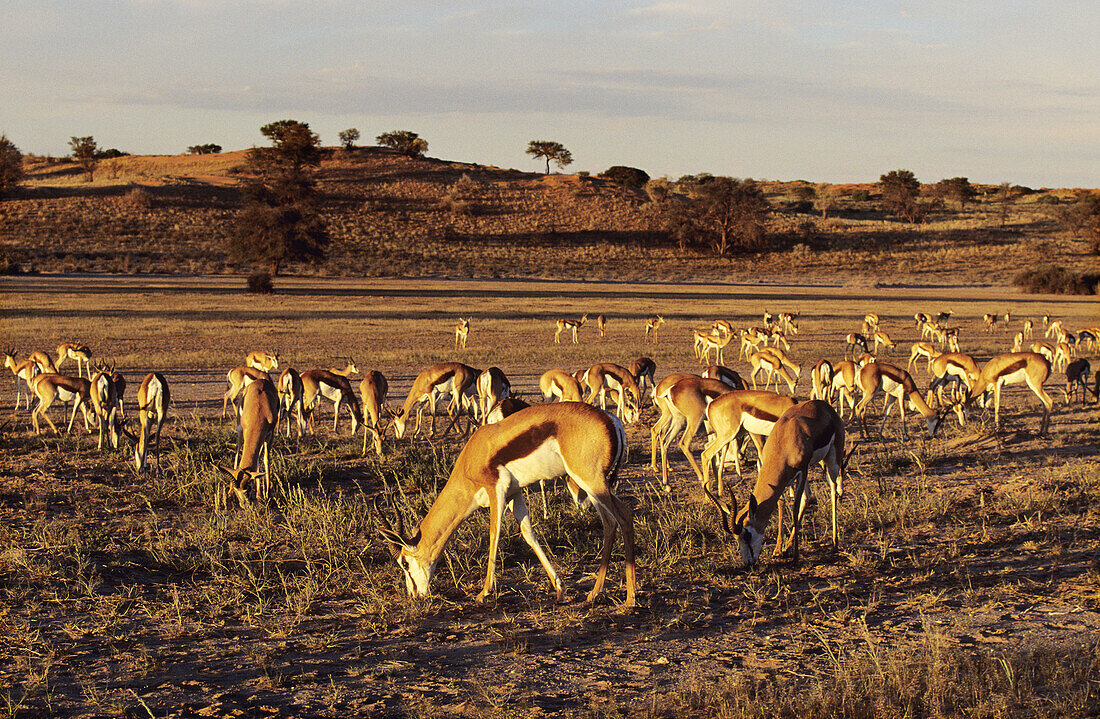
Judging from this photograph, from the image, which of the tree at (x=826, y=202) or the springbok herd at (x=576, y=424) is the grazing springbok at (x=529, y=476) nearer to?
the springbok herd at (x=576, y=424)

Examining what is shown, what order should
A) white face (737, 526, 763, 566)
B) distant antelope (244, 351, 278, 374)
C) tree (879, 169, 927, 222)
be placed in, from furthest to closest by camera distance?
tree (879, 169, 927, 222) → distant antelope (244, 351, 278, 374) → white face (737, 526, 763, 566)

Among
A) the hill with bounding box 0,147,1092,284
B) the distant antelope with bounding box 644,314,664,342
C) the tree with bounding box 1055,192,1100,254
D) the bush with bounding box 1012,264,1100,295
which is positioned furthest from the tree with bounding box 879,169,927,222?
the distant antelope with bounding box 644,314,664,342

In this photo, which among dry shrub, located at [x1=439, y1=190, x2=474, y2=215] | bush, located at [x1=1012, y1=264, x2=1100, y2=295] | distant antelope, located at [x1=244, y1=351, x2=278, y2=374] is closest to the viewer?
distant antelope, located at [x1=244, y1=351, x2=278, y2=374]

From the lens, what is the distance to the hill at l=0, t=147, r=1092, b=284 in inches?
2485

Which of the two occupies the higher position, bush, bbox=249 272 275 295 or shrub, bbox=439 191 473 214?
shrub, bbox=439 191 473 214

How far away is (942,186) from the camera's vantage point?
110 metres

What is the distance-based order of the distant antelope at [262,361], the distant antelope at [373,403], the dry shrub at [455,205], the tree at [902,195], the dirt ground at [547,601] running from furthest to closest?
the tree at [902,195] → the dry shrub at [455,205] → the distant antelope at [262,361] → the distant antelope at [373,403] → the dirt ground at [547,601]

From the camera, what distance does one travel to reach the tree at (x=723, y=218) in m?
76.3

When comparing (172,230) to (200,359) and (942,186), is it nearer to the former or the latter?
(200,359)

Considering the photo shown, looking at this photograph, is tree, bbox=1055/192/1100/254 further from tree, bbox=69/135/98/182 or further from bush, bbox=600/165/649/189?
tree, bbox=69/135/98/182

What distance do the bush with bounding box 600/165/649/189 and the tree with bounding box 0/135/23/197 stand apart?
65275 millimetres

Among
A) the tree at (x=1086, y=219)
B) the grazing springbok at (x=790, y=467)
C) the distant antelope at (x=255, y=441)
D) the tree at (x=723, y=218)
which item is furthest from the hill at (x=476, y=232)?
the grazing springbok at (x=790, y=467)

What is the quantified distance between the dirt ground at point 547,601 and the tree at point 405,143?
102 metres

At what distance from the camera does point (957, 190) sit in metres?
106
